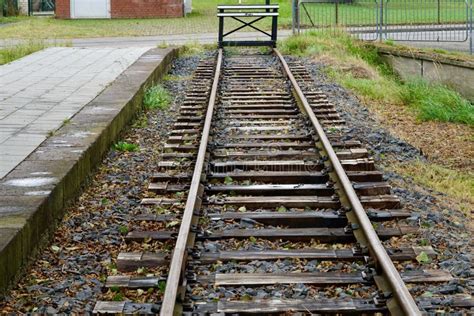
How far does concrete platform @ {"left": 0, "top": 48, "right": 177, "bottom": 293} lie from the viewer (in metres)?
5.64

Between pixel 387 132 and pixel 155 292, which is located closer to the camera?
pixel 155 292

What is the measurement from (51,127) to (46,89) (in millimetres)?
3282

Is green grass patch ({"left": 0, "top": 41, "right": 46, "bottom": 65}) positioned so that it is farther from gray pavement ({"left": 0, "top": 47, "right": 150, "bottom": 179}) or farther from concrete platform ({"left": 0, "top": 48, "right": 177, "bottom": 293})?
concrete platform ({"left": 0, "top": 48, "right": 177, "bottom": 293})

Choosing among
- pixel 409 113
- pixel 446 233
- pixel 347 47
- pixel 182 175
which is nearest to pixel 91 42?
pixel 347 47

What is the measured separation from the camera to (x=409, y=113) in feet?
40.1

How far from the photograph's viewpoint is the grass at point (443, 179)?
24.9 ft

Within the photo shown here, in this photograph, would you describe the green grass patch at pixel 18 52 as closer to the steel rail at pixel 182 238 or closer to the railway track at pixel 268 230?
the railway track at pixel 268 230

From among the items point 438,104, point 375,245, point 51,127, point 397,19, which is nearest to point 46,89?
point 51,127

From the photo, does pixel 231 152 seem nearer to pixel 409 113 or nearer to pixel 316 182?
pixel 316 182

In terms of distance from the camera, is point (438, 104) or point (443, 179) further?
point (438, 104)

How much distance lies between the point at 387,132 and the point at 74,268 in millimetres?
5429

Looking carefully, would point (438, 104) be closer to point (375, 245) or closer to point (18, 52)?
point (375, 245)

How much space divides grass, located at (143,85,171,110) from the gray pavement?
68cm

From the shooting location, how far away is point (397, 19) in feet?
87.8
